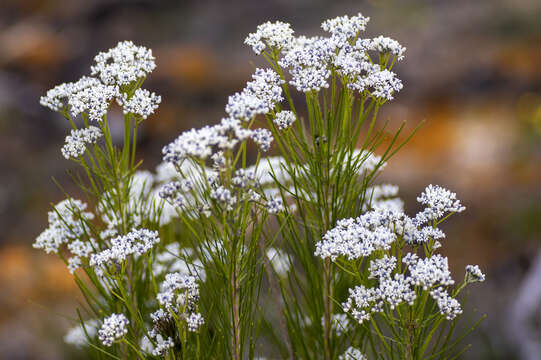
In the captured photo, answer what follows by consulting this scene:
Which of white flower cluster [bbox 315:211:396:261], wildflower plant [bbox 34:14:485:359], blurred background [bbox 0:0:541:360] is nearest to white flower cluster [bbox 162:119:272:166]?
wildflower plant [bbox 34:14:485:359]

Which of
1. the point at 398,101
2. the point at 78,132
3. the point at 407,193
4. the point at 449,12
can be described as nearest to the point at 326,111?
the point at 78,132

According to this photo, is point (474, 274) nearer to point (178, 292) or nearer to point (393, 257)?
point (393, 257)

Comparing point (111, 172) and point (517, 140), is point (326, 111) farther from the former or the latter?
point (517, 140)

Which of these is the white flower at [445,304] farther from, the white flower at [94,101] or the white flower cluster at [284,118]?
the white flower at [94,101]

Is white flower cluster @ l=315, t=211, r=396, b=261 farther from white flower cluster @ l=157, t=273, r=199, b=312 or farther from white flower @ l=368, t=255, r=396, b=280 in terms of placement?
white flower cluster @ l=157, t=273, r=199, b=312

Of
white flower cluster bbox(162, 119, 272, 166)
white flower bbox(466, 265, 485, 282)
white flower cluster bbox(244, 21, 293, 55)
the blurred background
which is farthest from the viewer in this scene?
the blurred background

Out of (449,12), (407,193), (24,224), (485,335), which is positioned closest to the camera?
(485,335)

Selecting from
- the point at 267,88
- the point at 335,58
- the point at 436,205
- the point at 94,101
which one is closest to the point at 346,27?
the point at 335,58
